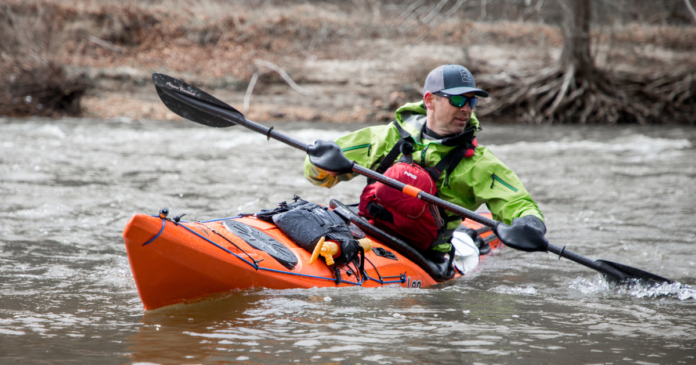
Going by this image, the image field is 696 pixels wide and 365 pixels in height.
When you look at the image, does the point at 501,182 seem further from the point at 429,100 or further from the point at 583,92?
the point at 583,92

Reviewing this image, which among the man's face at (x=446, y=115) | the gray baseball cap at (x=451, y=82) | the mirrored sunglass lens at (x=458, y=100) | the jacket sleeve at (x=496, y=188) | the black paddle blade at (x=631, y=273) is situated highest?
the gray baseball cap at (x=451, y=82)

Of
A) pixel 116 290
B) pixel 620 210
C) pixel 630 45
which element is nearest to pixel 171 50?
pixel 630 45

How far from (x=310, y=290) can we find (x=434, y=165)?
0.93m

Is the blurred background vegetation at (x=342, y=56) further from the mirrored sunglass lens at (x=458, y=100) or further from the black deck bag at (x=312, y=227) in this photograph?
the black deck bag at (x=312, y=227)

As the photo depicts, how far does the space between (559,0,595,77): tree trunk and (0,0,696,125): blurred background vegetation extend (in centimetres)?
3

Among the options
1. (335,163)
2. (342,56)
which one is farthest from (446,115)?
(342,56)

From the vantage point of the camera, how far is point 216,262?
9.05 feet

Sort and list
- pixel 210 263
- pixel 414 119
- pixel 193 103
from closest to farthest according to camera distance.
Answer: pixel 210 263
pixel 414 119
pixel 193 103

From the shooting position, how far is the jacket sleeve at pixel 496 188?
10.1 feet

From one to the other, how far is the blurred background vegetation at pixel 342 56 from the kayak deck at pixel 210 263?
29.1 feet

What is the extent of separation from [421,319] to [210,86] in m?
11.8

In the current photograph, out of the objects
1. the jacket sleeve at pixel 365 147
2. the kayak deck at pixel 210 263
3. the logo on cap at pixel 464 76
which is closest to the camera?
the kayak deck at pixel 210 263

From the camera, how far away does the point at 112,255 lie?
4.00 m

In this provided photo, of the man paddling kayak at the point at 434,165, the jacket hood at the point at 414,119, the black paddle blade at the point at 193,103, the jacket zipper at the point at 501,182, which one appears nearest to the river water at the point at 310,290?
the man paddling kayak at the point at 434,165
